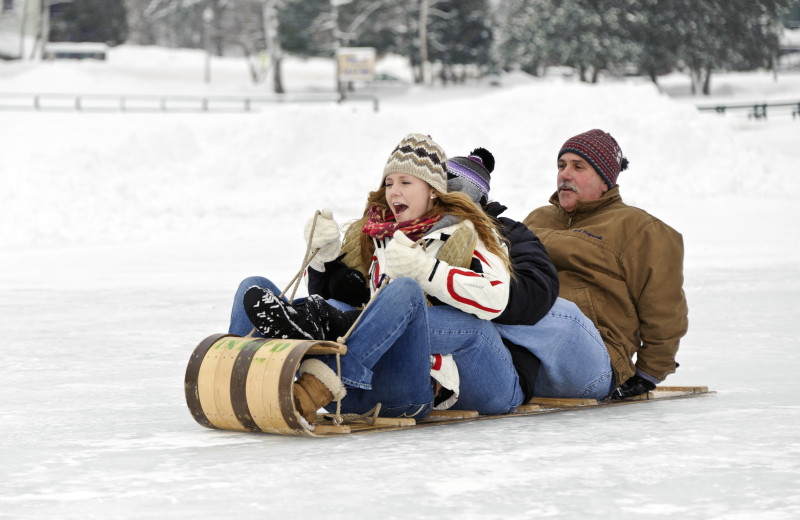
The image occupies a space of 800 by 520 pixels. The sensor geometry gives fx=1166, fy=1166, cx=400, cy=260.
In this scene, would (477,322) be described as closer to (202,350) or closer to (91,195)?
(202,350)

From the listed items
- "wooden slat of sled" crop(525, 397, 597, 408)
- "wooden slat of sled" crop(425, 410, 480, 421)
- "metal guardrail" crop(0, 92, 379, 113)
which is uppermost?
"wooden slat of sled" crop(425, 410, 480, 421)

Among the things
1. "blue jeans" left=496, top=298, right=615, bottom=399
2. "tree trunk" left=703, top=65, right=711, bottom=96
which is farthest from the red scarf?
"tree trunk" left=703, top=65, right=711, bottom=96

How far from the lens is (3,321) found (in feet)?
27.1

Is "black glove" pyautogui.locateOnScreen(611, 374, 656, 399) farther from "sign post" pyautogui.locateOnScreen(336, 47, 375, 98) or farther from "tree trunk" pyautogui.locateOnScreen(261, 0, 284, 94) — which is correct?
"tree trunk" pyautogui.locateOnScreen(261, 0, 284, 94)

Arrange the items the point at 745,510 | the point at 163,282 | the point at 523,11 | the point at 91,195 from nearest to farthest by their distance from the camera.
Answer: the point at 745,510
the point at 163,282
the point at 91,195
the point at 523,11

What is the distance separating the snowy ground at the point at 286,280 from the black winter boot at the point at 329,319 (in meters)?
0.40

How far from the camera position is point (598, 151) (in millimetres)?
5074

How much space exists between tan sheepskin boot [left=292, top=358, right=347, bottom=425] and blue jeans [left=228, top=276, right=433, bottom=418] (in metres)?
0.06

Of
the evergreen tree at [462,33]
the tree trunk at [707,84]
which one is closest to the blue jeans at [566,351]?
the tree trunk at [707,84]

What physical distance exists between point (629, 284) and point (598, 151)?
→ 1.96 feet

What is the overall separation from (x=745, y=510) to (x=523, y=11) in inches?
2137

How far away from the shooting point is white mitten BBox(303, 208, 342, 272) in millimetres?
4758

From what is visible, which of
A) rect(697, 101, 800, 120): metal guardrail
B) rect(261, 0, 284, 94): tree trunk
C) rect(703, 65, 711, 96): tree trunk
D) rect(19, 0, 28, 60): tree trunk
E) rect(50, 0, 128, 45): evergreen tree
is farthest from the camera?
rect(50, 0, 128, 45): evergreen tree

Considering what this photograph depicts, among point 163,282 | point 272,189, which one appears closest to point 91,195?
point 272,189
